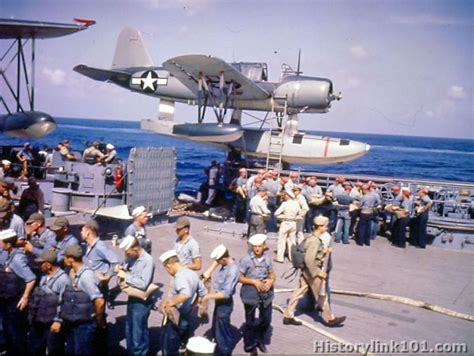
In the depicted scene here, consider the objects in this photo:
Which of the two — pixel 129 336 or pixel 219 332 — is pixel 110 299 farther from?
pixel 219 332

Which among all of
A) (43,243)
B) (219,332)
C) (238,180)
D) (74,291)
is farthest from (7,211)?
(238,180)

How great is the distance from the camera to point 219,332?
5125 millimetres

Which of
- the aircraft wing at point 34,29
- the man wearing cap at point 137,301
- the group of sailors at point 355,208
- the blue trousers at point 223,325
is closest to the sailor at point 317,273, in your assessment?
the blue trousers at point 223,325

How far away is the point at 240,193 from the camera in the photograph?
42.7 ft

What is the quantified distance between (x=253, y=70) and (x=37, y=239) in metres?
15.3

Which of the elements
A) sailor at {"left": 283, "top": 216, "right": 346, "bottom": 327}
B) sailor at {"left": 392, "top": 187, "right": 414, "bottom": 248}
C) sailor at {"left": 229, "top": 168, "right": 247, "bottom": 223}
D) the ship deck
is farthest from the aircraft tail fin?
sailor at {"left": 283, "top": 216, "right": 346, "bottom": 327}

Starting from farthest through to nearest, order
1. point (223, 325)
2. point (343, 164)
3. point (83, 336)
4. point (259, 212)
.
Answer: point (343, 164) < point (259, 212) < point (223, 325) < point (83, 336)

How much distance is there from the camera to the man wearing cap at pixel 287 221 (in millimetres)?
9523

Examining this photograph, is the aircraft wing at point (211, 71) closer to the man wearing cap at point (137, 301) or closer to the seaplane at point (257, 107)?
the seaplane at point (257, 107)

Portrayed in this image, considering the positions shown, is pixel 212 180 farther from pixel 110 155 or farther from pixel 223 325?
pixel 223 325

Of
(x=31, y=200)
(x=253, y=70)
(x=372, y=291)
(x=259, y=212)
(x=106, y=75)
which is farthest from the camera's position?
(x=106, y=75)

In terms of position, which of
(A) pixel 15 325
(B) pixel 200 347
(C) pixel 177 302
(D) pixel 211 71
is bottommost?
(A) pixel 15 325

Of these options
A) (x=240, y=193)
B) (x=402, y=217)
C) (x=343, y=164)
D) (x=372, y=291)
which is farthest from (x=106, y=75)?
(x=343, y=164)

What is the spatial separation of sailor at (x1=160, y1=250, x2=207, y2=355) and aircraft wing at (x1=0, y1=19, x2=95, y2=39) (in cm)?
913
